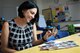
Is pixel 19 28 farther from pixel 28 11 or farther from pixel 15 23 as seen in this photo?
pixel 28 11

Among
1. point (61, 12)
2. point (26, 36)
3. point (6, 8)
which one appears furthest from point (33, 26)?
point (6, 8)

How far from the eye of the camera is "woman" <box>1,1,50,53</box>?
195 cm

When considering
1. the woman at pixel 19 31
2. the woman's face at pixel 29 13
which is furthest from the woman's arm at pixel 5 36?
the woman's face at pixel 29 13

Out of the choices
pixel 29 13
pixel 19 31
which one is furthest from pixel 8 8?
pixel 29 13

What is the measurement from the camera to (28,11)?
75.0 inches

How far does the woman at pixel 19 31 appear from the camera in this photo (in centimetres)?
195

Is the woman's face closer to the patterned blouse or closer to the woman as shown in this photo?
the woman

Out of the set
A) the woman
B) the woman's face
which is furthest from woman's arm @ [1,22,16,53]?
the woman's face

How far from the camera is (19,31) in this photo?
2.04 m

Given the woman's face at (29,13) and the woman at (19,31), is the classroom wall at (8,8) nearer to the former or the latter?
the woman at (19,31)

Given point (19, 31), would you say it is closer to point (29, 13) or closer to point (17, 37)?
point (17, 37)

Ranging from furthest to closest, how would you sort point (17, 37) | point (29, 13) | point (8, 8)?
point (8, 8)
point (17, 37)
point (29, 13)

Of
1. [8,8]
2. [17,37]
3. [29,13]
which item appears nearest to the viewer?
[29,13]

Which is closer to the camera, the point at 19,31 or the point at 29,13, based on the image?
the point at 29,13
